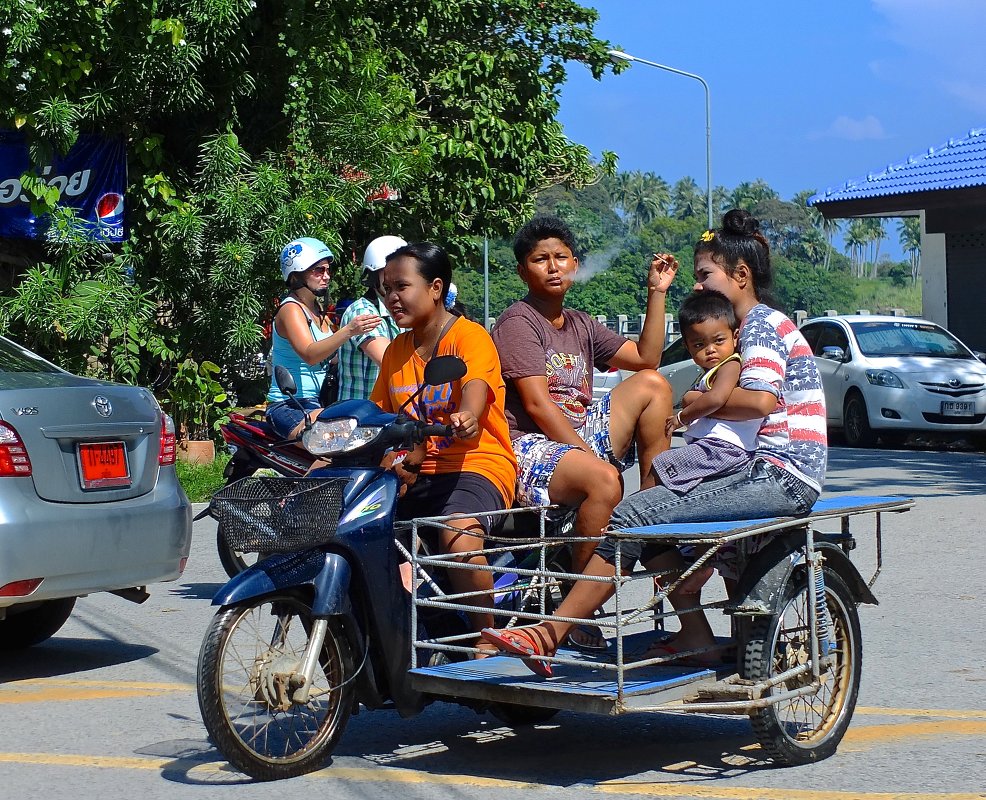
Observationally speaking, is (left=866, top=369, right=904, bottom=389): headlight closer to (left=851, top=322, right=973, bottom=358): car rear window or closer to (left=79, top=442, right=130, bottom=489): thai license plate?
(left=851, top=322, right=973, bottom=358): car rear window

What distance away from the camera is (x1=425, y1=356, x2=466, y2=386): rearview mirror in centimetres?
452

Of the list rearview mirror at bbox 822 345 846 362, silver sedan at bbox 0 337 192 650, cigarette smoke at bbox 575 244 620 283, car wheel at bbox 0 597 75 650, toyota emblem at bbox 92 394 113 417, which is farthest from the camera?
cigarette smoke at bbox 575 244 620 283

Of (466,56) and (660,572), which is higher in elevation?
(466,56)

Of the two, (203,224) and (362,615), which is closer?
(362,615)

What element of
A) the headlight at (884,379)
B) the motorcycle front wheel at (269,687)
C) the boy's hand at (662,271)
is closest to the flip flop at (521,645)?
the motorcycle front wheel at (269,687)

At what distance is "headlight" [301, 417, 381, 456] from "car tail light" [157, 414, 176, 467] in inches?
93.4

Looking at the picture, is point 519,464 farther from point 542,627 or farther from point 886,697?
point 886,697

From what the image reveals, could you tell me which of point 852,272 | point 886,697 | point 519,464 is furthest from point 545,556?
point 852,272

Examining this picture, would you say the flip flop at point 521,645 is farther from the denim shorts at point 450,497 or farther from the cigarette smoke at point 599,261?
the cigarette smoke at point 599,261

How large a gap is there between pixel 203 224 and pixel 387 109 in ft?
7.71

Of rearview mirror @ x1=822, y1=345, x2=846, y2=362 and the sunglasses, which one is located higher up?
the sunglasses

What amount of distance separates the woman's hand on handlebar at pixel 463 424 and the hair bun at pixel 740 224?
4.29 ft

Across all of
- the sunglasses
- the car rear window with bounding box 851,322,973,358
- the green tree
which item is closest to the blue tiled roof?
the car rear window with bounding box 851,322,973,358

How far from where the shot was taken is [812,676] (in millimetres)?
4848
